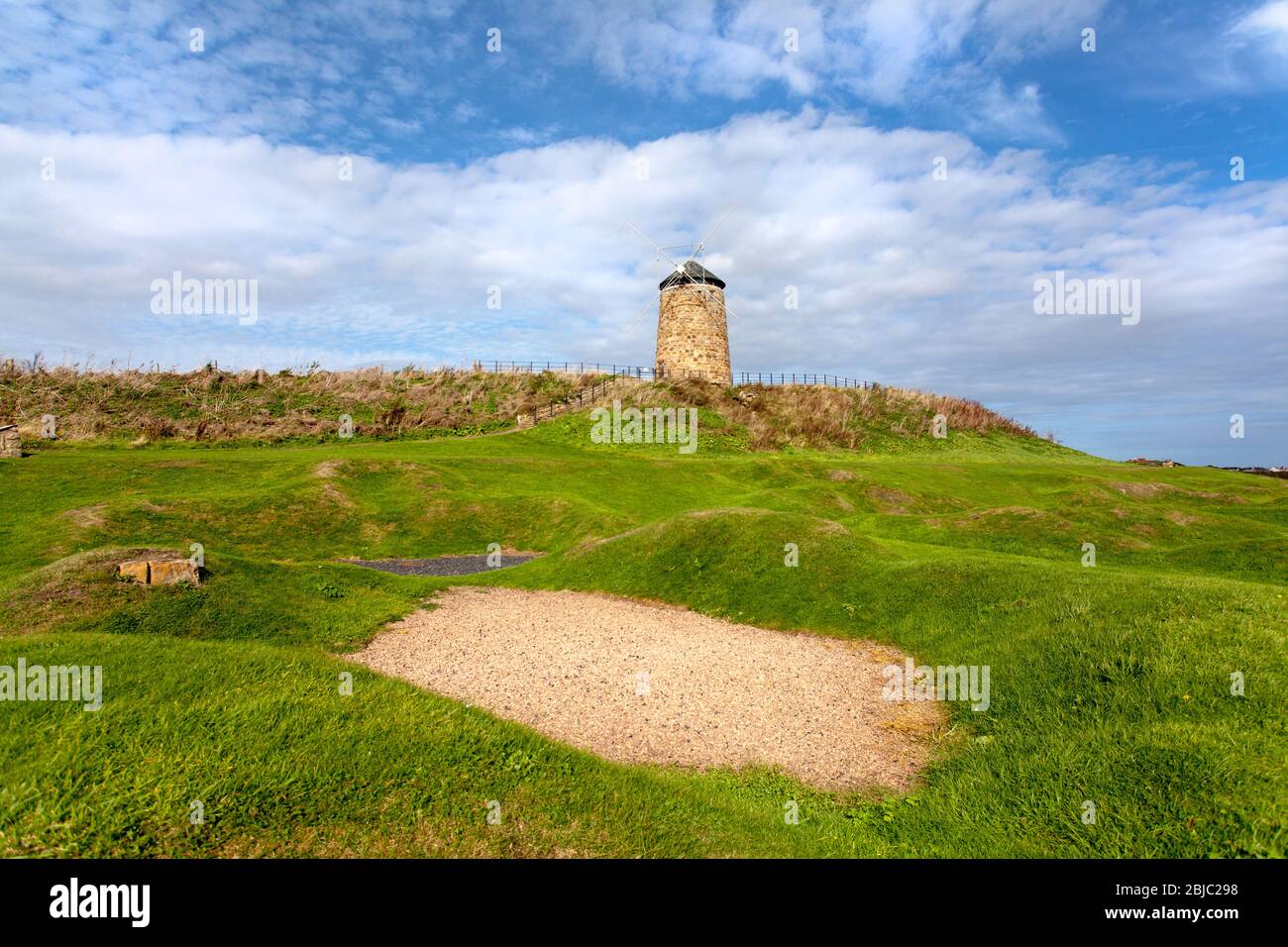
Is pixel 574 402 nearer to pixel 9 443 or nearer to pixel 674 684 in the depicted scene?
pixel 9 443

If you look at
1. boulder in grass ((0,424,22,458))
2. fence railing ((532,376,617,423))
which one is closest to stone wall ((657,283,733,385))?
fence railing ((532,376,617,423))

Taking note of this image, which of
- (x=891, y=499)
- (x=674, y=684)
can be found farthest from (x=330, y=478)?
(x=891, y=499)

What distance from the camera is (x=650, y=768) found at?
10461mm

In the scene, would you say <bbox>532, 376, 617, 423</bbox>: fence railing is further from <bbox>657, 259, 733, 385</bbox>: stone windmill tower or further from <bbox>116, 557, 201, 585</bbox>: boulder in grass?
<bbox>116, 557, 201, 585</bbox>: boulder in grass

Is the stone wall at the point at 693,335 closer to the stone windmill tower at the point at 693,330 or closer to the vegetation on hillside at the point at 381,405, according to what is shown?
the stone windmill tower at the point at 693,330

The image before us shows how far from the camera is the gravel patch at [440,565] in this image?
27938 millimetres

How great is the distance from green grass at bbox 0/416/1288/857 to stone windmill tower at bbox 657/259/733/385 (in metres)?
54.8

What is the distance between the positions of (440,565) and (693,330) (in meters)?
60.7

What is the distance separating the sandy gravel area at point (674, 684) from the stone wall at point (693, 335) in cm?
6480

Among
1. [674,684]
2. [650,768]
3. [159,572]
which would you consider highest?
[159,572]

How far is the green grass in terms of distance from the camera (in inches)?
265

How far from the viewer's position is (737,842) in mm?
7602
